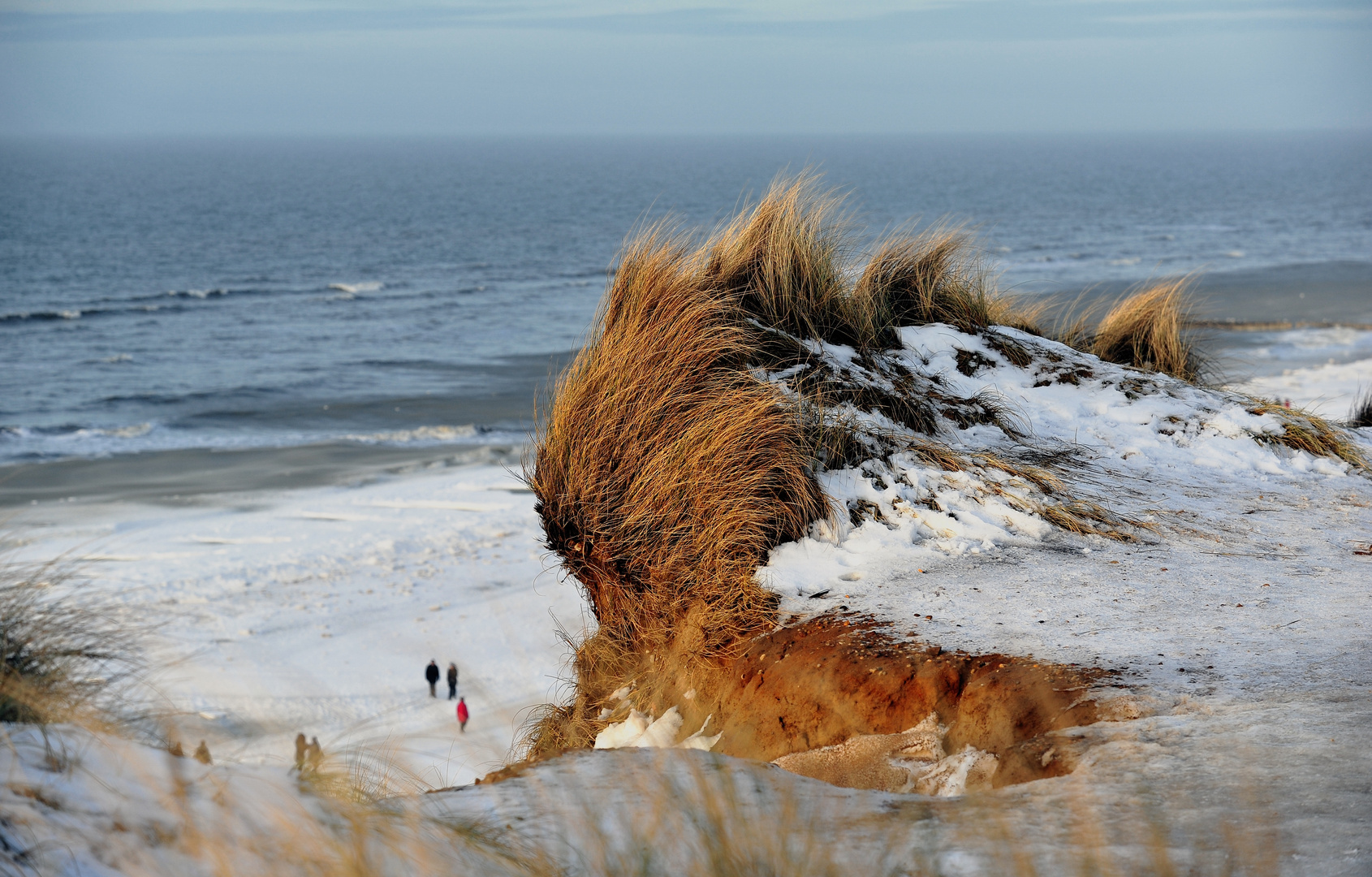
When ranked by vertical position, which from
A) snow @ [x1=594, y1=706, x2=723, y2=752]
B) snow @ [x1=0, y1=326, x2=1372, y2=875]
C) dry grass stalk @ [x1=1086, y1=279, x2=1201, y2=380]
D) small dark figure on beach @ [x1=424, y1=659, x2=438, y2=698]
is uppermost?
dry grass stalk @ [x1=1086, y1=279, x2=1201, y2=380]

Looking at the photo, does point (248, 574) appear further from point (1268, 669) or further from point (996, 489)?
point (1268, 669)

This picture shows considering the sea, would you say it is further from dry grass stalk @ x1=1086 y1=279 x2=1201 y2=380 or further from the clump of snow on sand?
the clump of snow on sand

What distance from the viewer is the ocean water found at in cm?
2705

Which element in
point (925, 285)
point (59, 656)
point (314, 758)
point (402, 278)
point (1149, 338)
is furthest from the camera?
point (402, 278)

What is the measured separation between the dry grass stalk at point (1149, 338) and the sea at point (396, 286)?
91 centimetres

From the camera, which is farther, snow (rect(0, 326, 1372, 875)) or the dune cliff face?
the dune cliff face

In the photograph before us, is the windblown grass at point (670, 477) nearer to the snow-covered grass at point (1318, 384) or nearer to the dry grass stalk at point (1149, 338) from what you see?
the dry grass stalk at point (1149, 338)

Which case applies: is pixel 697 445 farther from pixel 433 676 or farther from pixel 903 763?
pixel 433 676

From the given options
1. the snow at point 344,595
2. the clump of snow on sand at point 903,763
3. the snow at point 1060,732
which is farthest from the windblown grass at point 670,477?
the snow at point 344,595

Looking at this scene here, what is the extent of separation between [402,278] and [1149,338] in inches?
1871

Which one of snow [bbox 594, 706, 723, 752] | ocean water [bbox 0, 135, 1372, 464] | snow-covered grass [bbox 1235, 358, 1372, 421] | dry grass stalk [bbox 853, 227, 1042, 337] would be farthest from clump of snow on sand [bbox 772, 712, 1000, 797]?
snow-covered grass [bbox 1235, 358, 1372, 421]

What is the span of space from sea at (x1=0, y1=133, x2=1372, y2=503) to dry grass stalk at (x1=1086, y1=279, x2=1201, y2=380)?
3.00 ft

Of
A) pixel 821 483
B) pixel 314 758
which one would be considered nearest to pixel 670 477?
pixel 821 483

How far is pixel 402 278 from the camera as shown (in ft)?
170
